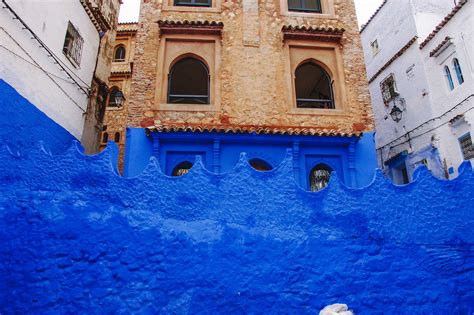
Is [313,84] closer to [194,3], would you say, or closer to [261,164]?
[261,164]

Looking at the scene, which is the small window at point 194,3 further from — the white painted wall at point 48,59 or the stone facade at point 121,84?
the stone facade at point 121,84

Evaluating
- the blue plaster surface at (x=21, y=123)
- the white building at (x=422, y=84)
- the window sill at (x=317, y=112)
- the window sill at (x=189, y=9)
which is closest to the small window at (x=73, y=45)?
the blue plaster surface at (x=21, y=123)

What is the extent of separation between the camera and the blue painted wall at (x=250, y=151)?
30.1 feet

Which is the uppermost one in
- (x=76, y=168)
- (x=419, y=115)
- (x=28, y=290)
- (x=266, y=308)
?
(x=419, y=115)

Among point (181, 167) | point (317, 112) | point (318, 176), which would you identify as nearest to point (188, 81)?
point (181, 167)

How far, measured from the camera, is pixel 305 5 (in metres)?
11.5

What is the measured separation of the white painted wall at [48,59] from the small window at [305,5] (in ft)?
22.5

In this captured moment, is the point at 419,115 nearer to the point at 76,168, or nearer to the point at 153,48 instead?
the point at 153,48

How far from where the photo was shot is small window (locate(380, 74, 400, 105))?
615 inches

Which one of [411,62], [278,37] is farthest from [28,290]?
[411,62]

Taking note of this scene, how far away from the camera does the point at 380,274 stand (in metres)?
5.25

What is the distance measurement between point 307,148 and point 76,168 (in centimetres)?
625

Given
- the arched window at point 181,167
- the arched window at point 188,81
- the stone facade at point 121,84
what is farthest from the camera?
the stone facade at point 121,84

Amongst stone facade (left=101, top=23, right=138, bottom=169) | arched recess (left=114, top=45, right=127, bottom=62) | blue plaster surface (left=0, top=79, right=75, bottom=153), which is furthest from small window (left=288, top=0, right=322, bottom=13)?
arched recess (left=114, top=45, right=127, bottom=62)
